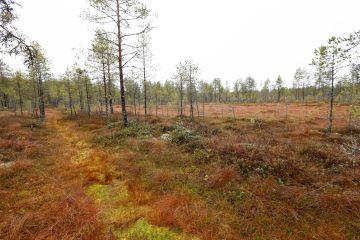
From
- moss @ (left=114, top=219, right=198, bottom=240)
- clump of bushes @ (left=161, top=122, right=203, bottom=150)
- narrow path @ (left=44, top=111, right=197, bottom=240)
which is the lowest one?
moss @ (left=114, top=219, right=198, bottom=240)

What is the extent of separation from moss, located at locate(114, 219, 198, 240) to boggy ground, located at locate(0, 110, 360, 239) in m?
0.03

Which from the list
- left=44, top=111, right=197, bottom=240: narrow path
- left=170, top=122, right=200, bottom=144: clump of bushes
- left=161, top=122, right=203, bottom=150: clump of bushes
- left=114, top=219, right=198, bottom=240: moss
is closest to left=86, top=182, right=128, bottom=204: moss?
left=44, top=111, right=197, bottom=240: narrow path

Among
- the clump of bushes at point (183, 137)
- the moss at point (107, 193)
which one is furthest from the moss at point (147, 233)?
the clump of bushes at point (183, 137)

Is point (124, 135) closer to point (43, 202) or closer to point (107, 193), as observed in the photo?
point (107, 193)

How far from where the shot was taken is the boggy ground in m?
4.98

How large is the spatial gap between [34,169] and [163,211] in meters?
6.50

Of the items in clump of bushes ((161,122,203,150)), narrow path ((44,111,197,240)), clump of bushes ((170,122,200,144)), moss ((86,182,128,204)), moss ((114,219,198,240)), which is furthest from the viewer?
clump of bushes ((170,122,200,144))

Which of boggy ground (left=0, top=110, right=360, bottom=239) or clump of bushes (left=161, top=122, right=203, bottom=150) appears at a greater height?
clump of bushes (left=161, top=122, right=203, bottom=150)

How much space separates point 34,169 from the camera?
8508mm

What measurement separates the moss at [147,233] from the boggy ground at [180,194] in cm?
3

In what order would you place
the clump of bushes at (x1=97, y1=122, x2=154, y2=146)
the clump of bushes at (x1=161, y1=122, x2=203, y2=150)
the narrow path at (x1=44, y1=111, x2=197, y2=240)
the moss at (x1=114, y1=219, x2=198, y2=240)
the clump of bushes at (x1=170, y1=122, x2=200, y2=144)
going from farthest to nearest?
the clump of bushes at (x1=97, y1=122, x2=154, y2=146) → the clump of bushes at (x1=170, y1=122, x2=200, y2=144) → the clump of bushes at (x1=161, y1=122, x2=203, y2=150) → the narrow path at (x1=44, y1=111, x2=197, y2=240) → the moss at (x1=114, y1=219, x2=198, y2=240)

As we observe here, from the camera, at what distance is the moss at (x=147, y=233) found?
4715mm

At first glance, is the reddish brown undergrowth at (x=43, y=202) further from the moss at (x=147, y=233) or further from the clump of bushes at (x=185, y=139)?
the clump of bushes at (x=185, y=139)

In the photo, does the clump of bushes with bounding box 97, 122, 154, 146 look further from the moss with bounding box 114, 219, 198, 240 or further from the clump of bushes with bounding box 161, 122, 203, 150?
the moss with bounding box 114, 219, 198, 240
